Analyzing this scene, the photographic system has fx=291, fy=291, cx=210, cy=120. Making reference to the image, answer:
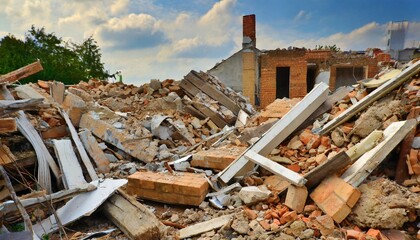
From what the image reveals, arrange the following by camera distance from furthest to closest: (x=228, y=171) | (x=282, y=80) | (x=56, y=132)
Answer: (x=282, y=80), (x=56, y=132), (x=228, y=171)

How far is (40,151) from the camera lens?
4281 mm

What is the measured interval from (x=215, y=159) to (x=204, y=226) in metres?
1.47

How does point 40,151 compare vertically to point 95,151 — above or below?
above

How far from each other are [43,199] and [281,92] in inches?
571

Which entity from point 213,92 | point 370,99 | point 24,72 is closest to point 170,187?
point 370,99

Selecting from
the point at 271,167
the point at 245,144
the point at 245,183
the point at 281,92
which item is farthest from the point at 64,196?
the point at 281,92

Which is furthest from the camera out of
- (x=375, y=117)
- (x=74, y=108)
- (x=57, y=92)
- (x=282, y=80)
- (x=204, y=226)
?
(x=282, y=80)

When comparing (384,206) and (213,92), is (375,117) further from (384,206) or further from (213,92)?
(213,92)

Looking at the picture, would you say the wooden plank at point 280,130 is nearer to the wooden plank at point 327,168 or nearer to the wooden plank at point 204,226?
the wooden plank at point 204,226

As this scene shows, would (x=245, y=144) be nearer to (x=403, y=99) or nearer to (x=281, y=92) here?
(x=403, y=99)

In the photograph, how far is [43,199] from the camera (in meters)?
3.26

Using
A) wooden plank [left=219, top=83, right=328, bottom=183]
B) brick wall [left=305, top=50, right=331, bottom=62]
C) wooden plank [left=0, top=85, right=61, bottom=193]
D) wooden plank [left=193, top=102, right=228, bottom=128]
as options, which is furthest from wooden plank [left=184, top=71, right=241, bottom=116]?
brick wall [left=305, top=50, right=331, bottom=62]

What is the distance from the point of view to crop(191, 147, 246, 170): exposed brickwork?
452 cm

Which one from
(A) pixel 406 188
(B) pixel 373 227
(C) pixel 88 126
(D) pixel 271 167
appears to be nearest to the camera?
(B) pixel 373 227
